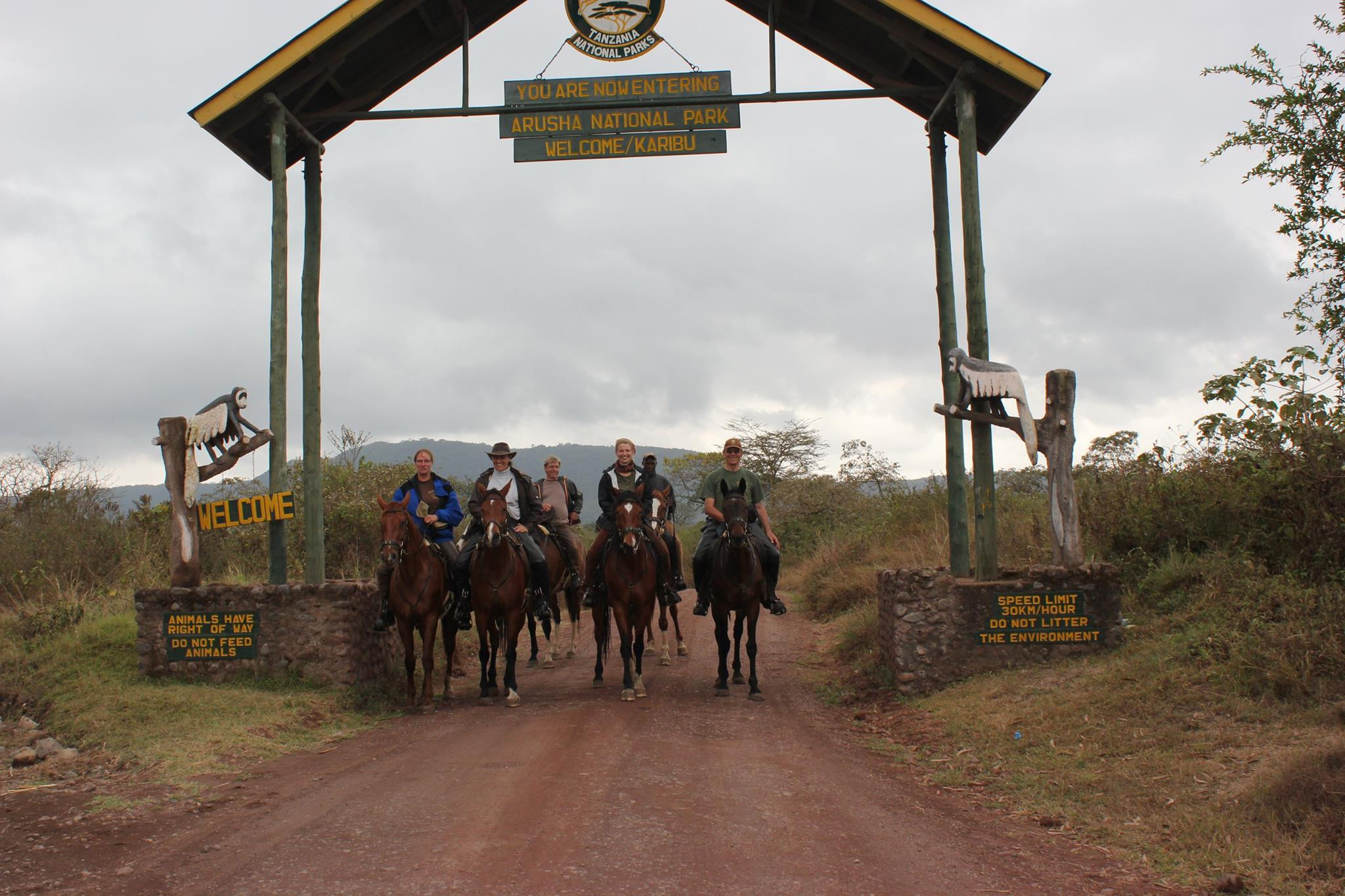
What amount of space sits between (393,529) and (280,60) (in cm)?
545

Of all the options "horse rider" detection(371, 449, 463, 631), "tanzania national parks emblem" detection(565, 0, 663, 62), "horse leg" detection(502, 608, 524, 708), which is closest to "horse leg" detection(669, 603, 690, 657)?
"horse leg" detection(502, 608, 524, 708)

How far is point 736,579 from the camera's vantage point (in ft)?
37.1

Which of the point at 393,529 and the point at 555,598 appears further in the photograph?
the point at 555,598

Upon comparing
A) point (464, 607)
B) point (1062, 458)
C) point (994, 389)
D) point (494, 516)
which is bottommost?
point (464, 607)

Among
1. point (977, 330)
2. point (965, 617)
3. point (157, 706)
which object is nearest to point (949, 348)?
point (977, 330)

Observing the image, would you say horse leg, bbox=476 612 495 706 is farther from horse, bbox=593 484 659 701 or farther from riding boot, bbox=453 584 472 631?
horse, bbox=593 484 659 701

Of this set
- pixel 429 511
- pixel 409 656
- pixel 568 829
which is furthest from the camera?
pixel 429 511

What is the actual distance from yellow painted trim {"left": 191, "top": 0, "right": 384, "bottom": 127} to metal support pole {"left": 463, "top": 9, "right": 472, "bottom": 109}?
3.47ft

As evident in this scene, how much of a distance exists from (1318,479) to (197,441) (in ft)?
36.5

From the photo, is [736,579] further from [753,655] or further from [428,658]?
[428,658]

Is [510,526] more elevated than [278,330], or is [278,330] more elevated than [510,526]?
[278,330]

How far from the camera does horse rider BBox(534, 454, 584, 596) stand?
13.1m

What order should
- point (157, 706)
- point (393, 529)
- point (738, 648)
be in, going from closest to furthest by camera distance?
1. point (157, 706)
2. point (393, 529)
3. point (738, 648)

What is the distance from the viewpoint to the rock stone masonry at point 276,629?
1093 centimetres
